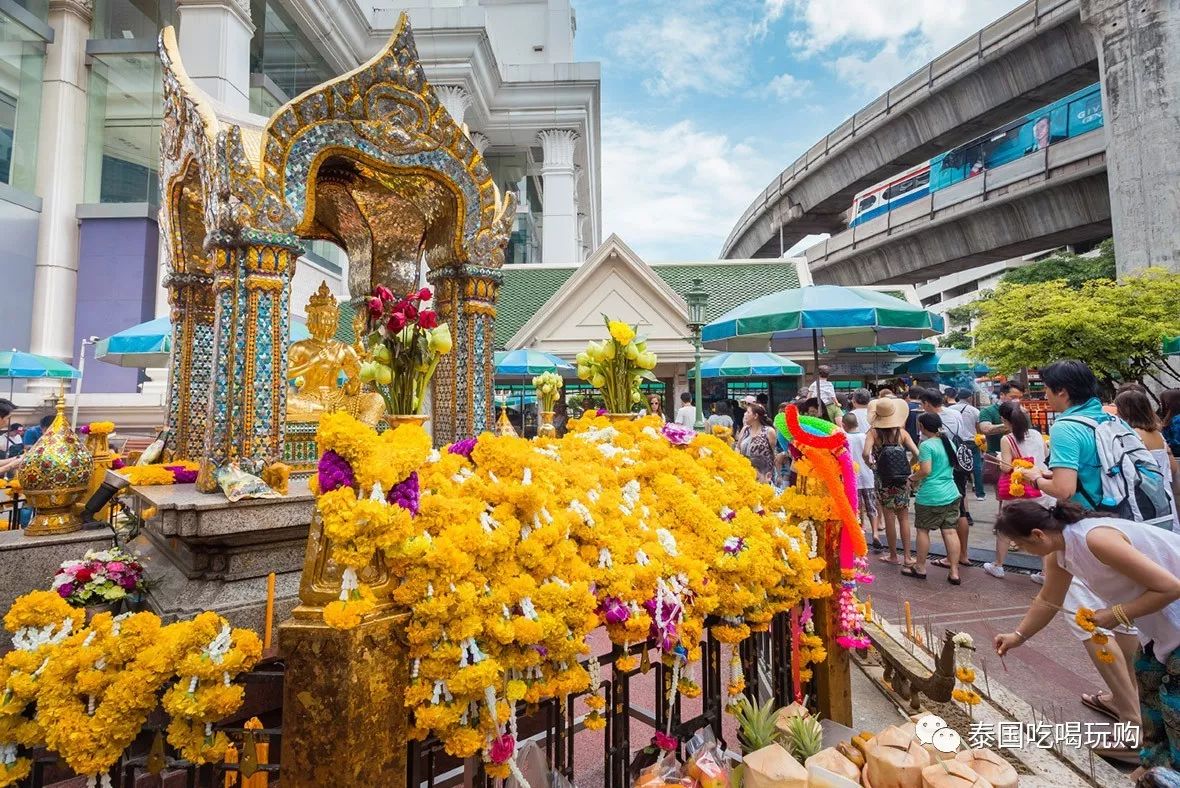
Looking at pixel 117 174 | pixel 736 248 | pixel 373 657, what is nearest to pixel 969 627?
pixel 373 657

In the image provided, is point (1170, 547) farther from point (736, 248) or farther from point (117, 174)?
point (736, 248)

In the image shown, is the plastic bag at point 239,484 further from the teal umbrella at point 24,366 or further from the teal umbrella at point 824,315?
the teal umbrella at point 24,366

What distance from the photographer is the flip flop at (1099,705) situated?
3.12 meters

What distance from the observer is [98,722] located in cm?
155

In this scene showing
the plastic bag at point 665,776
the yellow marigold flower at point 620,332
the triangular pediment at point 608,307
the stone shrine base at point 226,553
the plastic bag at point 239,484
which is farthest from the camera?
the triangular pediment at point 608,307

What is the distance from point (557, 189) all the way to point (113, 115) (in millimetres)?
11993

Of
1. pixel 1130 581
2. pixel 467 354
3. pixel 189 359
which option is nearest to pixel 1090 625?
pixel 1130 581

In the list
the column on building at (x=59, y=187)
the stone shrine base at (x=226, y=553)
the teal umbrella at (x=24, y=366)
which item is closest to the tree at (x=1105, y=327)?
the stone shrine base at (x=226, y=553)

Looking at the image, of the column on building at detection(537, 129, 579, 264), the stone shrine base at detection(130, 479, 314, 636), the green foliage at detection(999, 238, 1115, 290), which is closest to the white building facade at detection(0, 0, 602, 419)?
the column on building at detection(537, 129, 579, 264)

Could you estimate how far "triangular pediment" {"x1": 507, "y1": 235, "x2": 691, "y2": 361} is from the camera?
15414mm

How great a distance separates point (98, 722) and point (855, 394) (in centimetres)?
828

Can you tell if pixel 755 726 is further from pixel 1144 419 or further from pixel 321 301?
pixel 321 301

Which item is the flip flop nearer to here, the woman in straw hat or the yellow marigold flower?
the woman in straw hat

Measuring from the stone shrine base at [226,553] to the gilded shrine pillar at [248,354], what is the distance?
1.15ft
